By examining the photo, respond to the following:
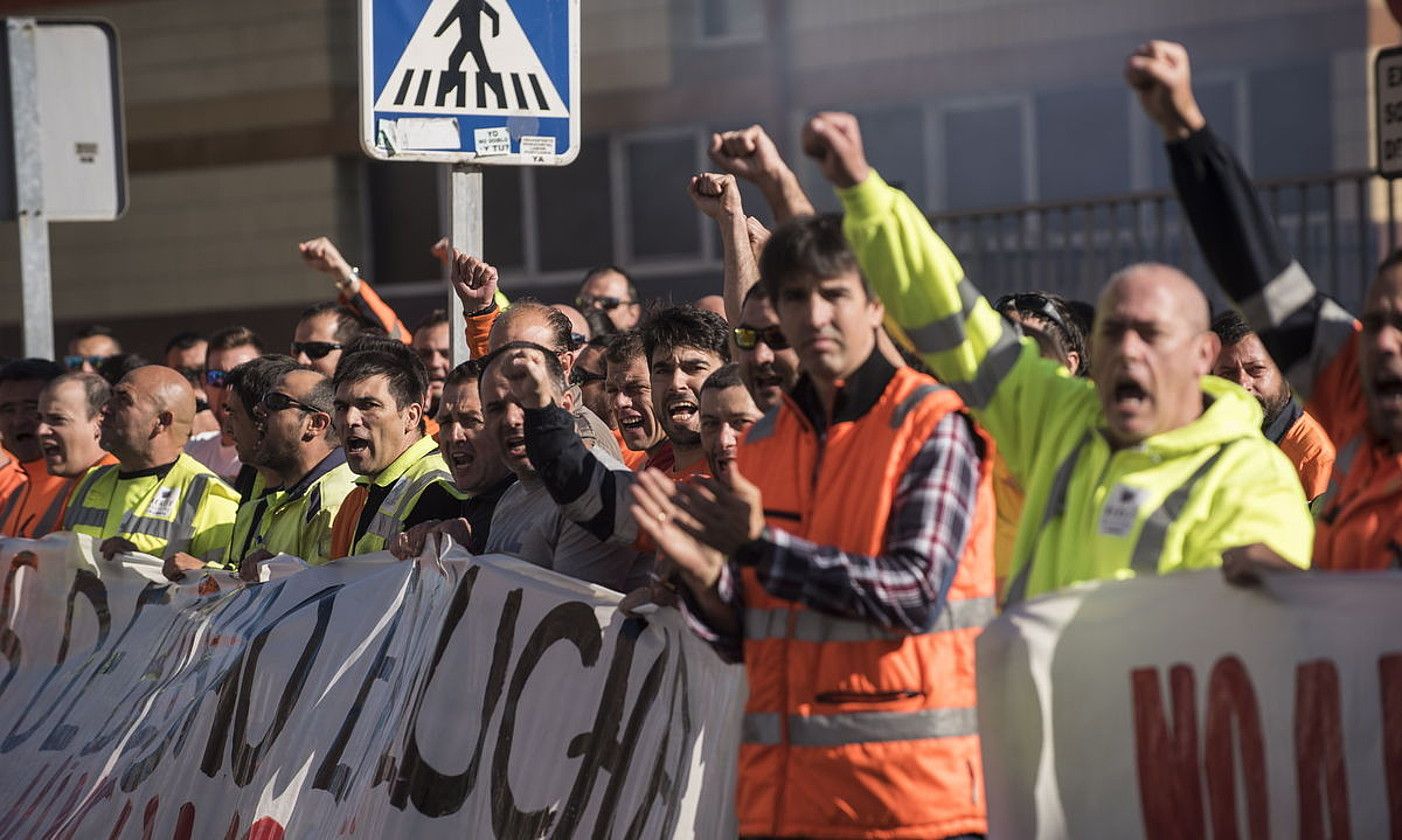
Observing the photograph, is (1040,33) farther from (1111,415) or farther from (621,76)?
(1111,415)

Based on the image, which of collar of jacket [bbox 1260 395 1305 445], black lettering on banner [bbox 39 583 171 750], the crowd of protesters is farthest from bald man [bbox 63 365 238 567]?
collar of jacket [bbox 1260 395 1305 445]

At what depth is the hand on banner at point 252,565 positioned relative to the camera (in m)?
7.21

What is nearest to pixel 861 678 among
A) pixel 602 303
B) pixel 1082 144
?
pixel 602 303

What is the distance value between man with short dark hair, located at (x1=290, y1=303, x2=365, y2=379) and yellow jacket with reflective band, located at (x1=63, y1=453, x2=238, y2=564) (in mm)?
1273

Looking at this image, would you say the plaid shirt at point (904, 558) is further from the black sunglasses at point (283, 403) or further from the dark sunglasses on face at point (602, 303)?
the dark sunglasses on face at point (602, 303)

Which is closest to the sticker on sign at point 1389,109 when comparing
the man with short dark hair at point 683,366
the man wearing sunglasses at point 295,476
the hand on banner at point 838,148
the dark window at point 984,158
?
the man with short dark hair at point 683,366

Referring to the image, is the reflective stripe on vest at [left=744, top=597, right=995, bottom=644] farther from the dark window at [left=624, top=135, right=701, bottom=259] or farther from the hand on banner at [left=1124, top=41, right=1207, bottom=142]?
the dark window at [left=624, top=135, right=701, bottom=259]

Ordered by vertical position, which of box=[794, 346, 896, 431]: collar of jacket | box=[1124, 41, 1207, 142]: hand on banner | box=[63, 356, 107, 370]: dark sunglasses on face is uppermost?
box=[1124, 41, 1207, 142]: hand on banner

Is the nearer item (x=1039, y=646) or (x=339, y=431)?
(x=1039, y=646)

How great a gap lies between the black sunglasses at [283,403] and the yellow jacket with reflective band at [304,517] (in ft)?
0.58

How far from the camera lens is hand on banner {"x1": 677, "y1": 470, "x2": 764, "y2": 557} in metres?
3.94

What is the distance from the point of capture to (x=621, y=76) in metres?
18.4

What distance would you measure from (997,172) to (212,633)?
1083 centimetres

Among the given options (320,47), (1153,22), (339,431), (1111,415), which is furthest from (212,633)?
(320,47)
